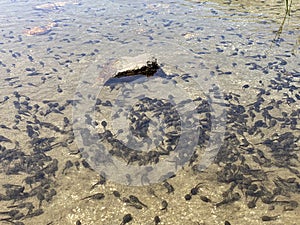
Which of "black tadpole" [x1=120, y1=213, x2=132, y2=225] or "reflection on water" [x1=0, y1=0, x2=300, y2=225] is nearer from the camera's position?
"black tadpole" [x1=120, y1=213, x2=132, y2=225]

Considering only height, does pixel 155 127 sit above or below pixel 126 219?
above

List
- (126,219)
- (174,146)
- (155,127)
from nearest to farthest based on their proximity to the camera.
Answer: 1. (126,219)
2. (174,146)
3. (155,127)

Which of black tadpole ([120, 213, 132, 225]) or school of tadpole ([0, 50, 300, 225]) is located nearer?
black tadpole ([120, 213, 132, 225])

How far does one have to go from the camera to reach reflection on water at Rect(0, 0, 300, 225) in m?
7.13

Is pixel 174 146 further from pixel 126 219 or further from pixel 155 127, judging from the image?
pixel 126 219

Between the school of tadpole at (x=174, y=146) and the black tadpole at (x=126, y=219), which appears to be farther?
the school of tadpole at (x=174, y=146)

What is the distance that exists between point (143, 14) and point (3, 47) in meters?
9.53

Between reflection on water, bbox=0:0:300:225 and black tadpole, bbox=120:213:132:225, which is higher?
reflection on water, bbox=0:0:300:225

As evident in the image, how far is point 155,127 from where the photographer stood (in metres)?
9.70

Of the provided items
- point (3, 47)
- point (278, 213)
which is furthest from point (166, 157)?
point (3, 47)

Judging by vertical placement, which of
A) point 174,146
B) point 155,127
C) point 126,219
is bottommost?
point 126,219

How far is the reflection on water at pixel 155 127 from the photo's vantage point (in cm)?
713

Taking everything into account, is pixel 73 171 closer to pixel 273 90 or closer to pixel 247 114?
pixel 247 114

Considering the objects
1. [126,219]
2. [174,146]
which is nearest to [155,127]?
[174,146]
